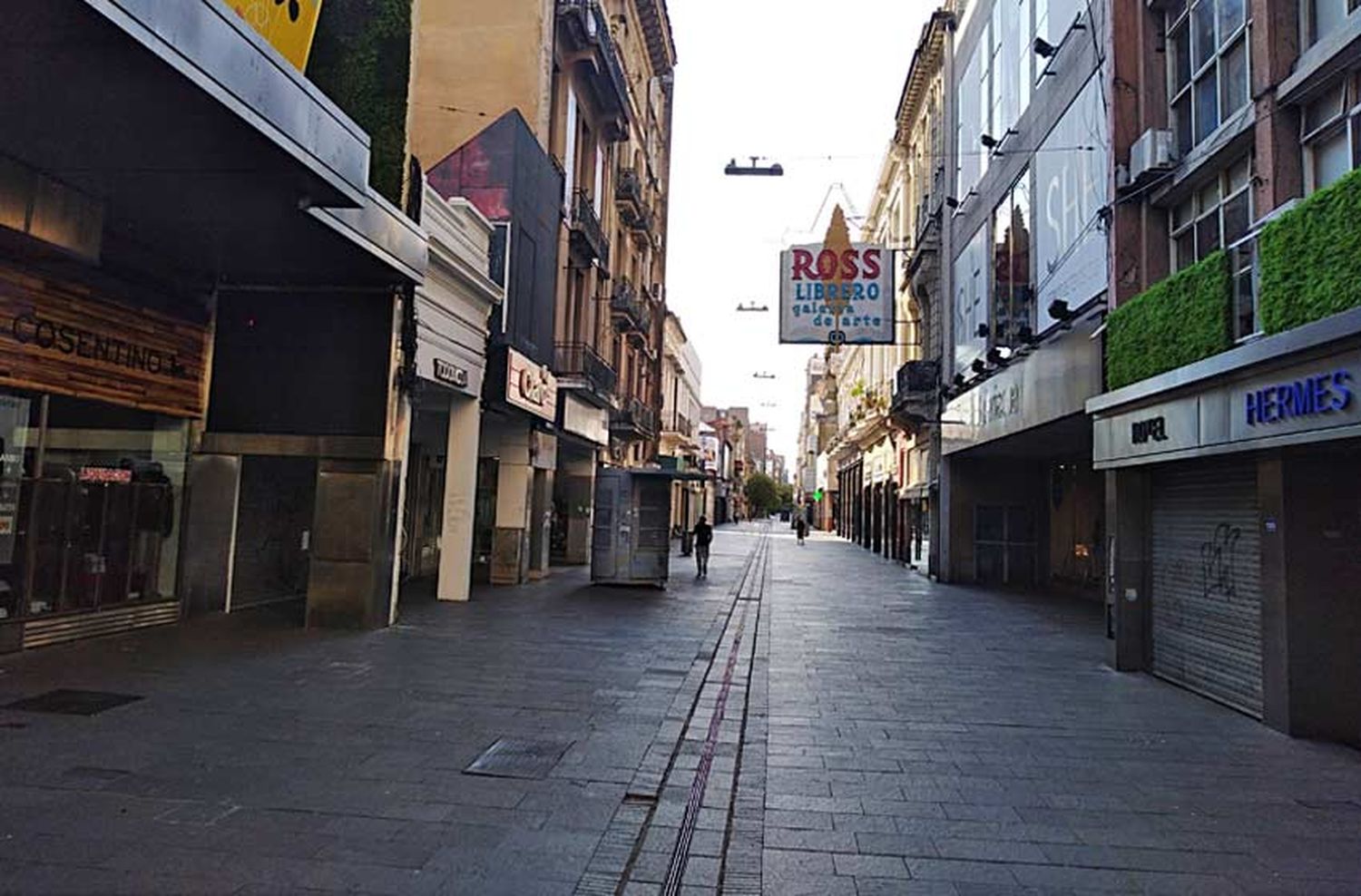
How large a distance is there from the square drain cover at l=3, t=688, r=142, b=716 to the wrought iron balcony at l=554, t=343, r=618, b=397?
15.7m

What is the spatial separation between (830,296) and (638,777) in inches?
596

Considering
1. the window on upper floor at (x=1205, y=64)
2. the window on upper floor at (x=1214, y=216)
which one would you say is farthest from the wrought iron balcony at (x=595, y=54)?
the window on upper floor at (x=1214, y=216)

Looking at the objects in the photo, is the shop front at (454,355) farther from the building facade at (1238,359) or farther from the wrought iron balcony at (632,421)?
the wrought iron balcony at (632,421)

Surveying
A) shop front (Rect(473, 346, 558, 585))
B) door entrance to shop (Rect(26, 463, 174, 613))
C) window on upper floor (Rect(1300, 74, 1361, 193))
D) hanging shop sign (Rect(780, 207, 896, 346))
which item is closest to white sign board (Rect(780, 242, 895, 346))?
hanging shop sign (Rect(780, 207, 896, 346))

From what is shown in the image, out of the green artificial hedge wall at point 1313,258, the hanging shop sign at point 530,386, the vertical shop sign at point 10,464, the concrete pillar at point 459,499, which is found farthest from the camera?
the hanging shop sign at point 530,386

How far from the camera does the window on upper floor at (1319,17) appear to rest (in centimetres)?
859

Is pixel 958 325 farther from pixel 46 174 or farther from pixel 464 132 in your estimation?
pixel 46 174

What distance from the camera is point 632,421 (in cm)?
3350

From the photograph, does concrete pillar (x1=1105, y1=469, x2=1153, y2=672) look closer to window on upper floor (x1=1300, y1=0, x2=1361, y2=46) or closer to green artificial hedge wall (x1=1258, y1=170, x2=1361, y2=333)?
green artificial hedge wall (x1=1258, y1=170, x2=1361, y2=333)

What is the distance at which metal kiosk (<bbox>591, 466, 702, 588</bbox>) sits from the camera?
19.9m

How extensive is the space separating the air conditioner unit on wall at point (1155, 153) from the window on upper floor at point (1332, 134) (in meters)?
2.33

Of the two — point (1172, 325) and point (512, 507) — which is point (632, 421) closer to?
point (512, 507)

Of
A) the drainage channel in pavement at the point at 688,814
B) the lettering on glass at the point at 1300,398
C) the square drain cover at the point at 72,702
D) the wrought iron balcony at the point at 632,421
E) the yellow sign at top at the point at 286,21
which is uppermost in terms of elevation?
the yellow sign at top at the point at 286,21

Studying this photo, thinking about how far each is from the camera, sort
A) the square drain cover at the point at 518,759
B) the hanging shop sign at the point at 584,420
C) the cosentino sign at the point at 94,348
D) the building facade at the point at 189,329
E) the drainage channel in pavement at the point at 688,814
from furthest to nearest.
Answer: the hanging shop sign at the point at 584,420
the cosentino sign at the point at 94,348
the building facade at the point at 189,329
the square drain cover at the point at 518,759
the drainage channel in pavement at the point at 688,814
